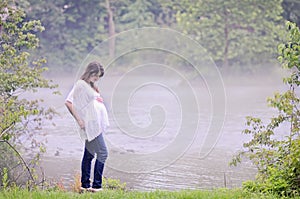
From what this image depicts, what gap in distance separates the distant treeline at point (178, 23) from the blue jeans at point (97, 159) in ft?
39.8

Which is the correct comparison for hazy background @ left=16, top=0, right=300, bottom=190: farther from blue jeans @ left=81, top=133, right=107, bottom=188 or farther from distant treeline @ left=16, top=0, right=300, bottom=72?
blue jeans @ left=81, top=133, right=107, bottom=188

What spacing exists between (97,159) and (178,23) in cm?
1347

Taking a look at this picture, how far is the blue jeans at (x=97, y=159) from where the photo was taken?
4.98 m

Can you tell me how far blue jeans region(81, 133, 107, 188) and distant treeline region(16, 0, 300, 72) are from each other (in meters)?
12.1

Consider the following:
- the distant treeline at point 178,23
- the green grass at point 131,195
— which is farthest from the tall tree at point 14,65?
the distant treeline at point 178,23

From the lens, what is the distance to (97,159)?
5023mm

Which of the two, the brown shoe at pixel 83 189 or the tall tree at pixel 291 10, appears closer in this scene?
the brown shoe at pixel 83 189

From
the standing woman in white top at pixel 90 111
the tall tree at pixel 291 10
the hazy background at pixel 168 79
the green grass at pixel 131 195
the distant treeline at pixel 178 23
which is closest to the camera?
the green grass at pixel 131 195

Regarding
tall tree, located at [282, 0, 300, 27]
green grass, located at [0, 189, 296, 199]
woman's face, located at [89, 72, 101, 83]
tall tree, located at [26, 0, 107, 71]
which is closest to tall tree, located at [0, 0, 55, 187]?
woman's face, located at [89, 72, 101, 83]

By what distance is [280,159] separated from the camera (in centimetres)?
468

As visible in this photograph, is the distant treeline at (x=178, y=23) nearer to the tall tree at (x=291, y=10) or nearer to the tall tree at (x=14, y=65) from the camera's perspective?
the tall tree at (x=291, y=10)

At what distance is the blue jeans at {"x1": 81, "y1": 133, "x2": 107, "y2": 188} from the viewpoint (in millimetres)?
4984

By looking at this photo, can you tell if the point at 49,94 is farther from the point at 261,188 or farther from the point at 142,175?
the point at 261,188

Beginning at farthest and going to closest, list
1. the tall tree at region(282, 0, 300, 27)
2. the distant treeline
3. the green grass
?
the tall tree at region(282, 0, 300, 27), the distant treeline, the green grass
